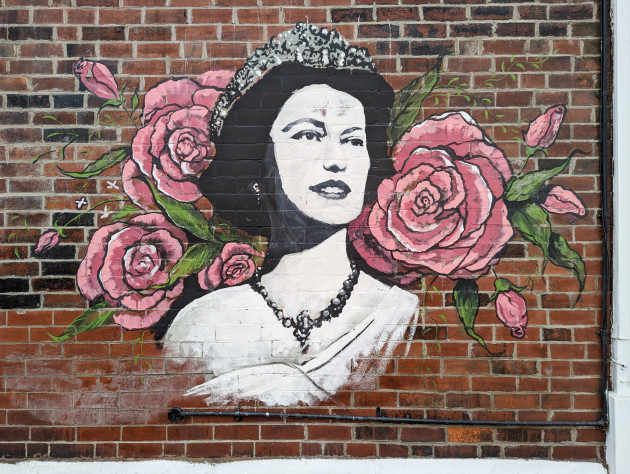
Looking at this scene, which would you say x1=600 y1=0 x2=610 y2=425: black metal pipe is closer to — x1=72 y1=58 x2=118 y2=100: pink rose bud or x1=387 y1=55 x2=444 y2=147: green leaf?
x1=387 y1=55 x2=444 y2=147: green leaf

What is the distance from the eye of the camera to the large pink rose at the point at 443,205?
357 cm

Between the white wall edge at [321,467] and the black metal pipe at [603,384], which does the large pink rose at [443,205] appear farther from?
the white wall edge at [321,467]

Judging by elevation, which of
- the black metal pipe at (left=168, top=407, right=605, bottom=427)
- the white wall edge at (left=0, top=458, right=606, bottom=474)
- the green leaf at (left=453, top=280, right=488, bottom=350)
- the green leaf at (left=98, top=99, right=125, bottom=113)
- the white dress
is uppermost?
the green leaf at (left=98, top=99, right=125, bottom=113)

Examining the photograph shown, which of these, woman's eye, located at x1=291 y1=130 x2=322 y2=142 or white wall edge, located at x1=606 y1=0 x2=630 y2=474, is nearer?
white wall edge, located at x1=606 y1=0 x2=630 y2=474

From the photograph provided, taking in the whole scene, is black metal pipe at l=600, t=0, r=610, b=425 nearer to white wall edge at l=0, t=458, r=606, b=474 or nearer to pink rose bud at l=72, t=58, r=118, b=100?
white wall edge at l=0, t=458, r=606, b=474

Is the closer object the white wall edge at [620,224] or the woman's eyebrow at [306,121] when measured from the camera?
the white wall edge at [620,224]

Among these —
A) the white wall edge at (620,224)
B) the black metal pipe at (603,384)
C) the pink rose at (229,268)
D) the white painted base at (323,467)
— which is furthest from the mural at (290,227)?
the white painted base at (323,467)

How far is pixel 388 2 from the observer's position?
11.7 ft

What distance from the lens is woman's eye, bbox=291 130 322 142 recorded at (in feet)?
11.8

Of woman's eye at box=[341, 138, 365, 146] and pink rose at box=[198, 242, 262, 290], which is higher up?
woman's eye at box=[341, 138, 365, 146]

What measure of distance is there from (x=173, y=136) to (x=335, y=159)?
0.99m

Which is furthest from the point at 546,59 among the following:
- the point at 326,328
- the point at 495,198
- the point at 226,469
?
the point at 226,469

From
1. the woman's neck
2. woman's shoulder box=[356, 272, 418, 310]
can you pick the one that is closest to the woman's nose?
the woman's neck

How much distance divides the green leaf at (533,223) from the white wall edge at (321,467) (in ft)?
4.02
